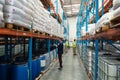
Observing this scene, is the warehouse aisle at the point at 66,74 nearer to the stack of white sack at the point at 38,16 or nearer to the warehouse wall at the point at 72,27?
the stack of white sack at the point at 38,16

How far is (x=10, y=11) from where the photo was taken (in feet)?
11.6

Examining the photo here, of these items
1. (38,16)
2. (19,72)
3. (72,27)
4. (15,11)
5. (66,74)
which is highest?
(72,27)

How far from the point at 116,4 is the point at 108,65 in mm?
1275

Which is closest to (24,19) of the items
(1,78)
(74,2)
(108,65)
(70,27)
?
(1,78)

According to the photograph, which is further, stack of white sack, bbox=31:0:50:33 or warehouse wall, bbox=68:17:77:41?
warehouse wall, bbox=68:17:77:41

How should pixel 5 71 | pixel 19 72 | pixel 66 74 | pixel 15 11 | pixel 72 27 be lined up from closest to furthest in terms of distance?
pixel 15 11 → pixel 19 72 → pixel 5 71 → pixel 66 74 → pixel 72 27

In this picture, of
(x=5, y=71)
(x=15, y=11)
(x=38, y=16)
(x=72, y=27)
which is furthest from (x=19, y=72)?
(x=72, y=27)

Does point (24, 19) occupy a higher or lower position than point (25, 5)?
lower

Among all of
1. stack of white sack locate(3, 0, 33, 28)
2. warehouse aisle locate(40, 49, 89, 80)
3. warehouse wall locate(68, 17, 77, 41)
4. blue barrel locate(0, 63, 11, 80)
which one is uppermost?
warehouse wall locate(68, 17, 77, 41)

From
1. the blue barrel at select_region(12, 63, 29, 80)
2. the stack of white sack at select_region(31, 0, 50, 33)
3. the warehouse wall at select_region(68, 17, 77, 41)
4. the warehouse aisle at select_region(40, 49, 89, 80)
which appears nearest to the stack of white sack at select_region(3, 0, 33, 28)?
the stack of white sack at select_region(31, 0, 50, 33)

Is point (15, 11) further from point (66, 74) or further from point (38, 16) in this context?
point (66, 74)

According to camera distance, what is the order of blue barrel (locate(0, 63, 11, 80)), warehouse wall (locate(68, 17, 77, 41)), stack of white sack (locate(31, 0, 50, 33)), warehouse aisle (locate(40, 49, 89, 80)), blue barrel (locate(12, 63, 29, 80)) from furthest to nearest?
1. warehouse wall (locate(68, 17, 77, 41))
2. warehouse aisle (locate(40, 49, 89, 80))
3. stack of white sack (locate(31, 0, 50, 33))
4. blue barrel (locate(0, 63, 11, 80))
5. blue barrel (locate(12, 63, 29, 80))

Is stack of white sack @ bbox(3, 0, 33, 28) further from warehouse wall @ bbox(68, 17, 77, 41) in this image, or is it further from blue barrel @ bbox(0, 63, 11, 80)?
warehouse wall @ bbox(68, 17, 77, 41)

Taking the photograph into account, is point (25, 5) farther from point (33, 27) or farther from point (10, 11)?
point (33, 27)
